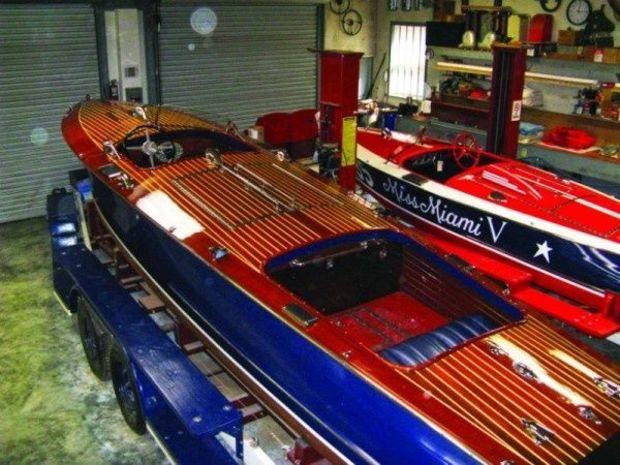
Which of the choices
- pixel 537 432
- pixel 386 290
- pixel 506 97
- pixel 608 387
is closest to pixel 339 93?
pixel 506 97

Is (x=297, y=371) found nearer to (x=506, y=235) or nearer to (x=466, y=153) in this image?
(x=506, y=235)

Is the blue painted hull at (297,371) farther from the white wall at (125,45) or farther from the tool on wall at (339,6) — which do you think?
the tool on wall at (339,6)

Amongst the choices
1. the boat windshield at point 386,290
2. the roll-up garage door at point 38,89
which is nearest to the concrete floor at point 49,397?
the boat windshield at point 386,290

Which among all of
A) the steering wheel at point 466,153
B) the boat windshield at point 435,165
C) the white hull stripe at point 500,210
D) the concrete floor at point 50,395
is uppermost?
the steering wheel at point 466,153

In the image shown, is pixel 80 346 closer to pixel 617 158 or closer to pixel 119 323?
pixel 119 323

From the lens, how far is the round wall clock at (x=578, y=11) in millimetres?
8539

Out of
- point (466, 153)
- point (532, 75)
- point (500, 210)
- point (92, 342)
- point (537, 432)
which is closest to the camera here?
point (537, 432)

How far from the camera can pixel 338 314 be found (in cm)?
434

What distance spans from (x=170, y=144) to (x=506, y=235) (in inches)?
116

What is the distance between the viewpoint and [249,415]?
3.95 metres

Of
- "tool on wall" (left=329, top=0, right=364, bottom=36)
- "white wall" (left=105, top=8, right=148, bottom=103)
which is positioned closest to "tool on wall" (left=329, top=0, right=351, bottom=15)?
"tool on wall" (left=329, top=0, right=364, bottom=36)

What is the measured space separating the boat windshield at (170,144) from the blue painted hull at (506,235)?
66.1 inches

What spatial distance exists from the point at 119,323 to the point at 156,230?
2.26 ft

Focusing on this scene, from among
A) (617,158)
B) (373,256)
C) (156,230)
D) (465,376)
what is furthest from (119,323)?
(617,158)
